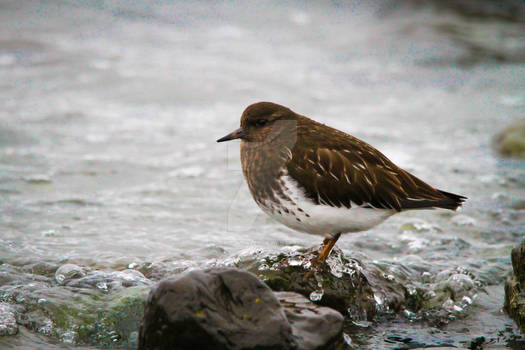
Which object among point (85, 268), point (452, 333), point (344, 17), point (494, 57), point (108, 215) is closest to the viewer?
point (452, 333)

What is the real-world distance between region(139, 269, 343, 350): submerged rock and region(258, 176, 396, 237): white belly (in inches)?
32.6

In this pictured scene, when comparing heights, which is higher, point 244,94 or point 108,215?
point 244,94

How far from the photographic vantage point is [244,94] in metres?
10.6

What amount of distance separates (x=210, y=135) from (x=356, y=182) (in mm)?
4846

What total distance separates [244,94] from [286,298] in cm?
713

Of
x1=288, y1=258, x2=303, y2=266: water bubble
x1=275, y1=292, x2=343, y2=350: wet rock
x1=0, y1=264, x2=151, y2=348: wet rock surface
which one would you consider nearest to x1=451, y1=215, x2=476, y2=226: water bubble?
x1=288, y1=258, x2=303, y2=266: water bubble

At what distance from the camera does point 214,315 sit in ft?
10.6

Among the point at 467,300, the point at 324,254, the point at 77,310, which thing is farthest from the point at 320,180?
the point at 77,310

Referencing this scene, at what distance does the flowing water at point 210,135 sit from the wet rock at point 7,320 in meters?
0.01

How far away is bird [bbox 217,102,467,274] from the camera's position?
4141 millimetres

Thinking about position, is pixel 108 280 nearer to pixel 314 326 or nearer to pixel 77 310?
pixel 77 310

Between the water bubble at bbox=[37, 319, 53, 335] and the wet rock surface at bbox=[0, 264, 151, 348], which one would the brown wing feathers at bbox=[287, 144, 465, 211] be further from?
the water bubble at bbox=[37, 319, 53, 335]

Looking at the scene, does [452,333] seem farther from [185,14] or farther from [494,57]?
[185,14]

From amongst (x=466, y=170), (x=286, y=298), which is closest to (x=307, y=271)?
(x=286, y=298)
